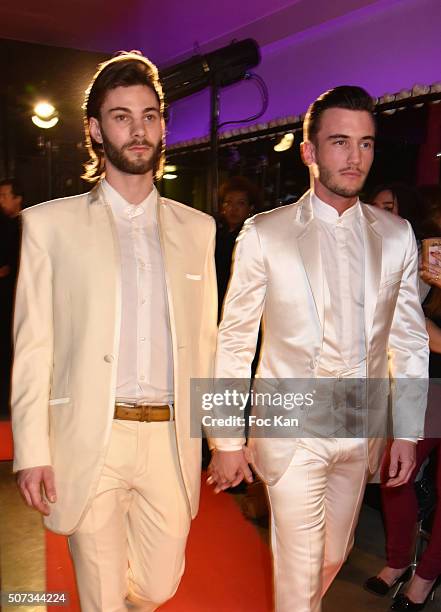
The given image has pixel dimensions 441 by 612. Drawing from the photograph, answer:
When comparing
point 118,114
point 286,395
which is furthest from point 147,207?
point 286,395

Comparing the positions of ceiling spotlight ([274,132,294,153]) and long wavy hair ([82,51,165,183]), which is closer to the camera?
long wavy hair ([82,51,165,183])

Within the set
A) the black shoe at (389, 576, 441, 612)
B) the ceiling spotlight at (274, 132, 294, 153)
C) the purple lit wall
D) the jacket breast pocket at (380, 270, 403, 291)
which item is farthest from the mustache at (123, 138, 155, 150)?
the ceiling spotlight at (274, 132, 294, 153)

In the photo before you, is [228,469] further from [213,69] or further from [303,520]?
[213,69]

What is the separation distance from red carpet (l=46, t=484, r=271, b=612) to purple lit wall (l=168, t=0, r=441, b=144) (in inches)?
146

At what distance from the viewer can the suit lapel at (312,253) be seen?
7.68 ft

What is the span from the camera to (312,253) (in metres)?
2.38

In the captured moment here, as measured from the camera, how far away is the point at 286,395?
7.84ft

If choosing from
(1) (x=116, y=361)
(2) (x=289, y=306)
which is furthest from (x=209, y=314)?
(1) (x=116, y=361)

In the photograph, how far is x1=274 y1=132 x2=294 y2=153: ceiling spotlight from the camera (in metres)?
6.72

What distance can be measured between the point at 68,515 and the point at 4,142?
A: 796 centimetres

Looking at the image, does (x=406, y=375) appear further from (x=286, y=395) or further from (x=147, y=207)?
(x=147, y=207)

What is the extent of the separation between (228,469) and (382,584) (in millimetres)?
1445

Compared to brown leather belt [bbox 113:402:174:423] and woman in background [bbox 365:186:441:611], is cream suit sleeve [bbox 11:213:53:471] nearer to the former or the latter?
brown leather belt [bbox 113:402:174:423]

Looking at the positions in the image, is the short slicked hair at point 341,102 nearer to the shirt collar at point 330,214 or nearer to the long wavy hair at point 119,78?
the shirt collar at point 330,214
